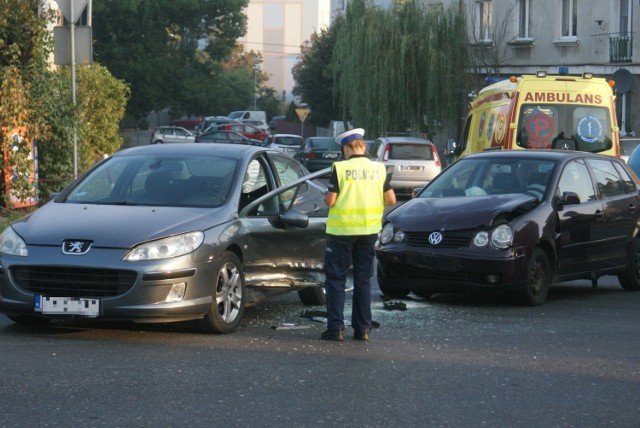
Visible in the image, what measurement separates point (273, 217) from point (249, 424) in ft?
13.4

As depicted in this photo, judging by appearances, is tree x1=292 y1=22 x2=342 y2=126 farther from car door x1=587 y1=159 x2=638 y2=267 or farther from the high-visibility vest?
the high-visibility vest

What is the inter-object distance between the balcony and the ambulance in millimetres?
21260

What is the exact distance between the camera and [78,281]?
353 inches

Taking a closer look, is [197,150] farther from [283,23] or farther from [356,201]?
[283,23]

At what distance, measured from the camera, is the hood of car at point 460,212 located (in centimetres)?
1159

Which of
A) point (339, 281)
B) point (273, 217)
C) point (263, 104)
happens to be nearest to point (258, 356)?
Answer: point (339, 281)

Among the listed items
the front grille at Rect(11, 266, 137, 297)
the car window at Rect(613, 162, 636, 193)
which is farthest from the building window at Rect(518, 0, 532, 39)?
the front grille at Rect(11, 266, 137, 297)

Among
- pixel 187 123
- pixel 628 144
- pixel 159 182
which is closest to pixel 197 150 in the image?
pixel 159 182

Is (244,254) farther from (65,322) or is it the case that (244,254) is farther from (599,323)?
(599,323)

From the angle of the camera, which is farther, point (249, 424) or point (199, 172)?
point (199, 172)

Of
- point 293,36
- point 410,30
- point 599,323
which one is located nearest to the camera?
point 599,323

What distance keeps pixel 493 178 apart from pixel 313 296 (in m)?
2.37

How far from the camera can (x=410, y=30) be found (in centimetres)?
4584

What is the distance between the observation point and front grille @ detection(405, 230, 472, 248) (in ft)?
37.9
